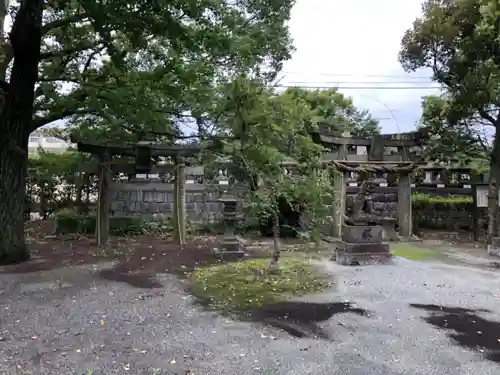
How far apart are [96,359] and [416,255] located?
7.06 meters

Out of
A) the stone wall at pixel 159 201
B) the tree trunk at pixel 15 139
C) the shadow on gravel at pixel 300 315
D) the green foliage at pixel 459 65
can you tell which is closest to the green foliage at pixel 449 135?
the green foliage at pixel 459 65

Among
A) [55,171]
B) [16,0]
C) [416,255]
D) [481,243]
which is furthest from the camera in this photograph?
[55,171]

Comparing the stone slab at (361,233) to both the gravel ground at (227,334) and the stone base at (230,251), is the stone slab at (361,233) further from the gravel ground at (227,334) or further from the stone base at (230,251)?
the stone base at (230,251)

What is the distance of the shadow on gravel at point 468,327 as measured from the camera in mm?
3857

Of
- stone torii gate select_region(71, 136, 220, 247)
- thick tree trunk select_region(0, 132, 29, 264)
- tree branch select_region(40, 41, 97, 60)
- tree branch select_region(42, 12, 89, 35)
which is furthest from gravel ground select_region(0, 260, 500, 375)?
tree branch select_region(42, 12, 89, 35)

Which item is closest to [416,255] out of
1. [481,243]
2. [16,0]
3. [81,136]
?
[481,243]

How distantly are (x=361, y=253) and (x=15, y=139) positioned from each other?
20.6 ft

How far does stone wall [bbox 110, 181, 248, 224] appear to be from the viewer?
1177cm

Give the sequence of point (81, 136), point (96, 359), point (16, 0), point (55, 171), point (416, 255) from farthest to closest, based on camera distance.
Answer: point (55, 171), point (81, 136), point (416, 255), point (16, 0), point (96, 359)

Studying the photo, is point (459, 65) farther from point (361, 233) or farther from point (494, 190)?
point (361, 233)

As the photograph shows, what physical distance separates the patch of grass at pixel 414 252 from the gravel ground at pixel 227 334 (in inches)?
95.7

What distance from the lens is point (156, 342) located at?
3.86 meters

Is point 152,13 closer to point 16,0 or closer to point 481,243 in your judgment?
point 16,0

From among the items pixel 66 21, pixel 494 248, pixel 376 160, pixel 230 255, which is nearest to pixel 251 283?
pixel 230 255
